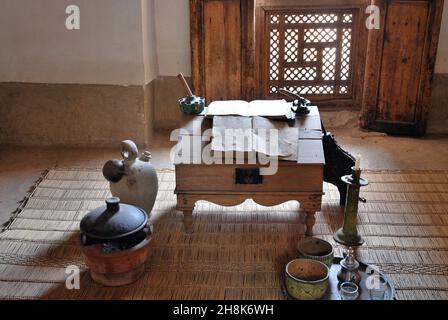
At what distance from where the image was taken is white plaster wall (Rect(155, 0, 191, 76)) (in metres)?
4.16

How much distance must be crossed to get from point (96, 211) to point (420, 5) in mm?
2941

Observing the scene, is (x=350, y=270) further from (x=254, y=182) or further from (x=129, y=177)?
(x=129, y=177)

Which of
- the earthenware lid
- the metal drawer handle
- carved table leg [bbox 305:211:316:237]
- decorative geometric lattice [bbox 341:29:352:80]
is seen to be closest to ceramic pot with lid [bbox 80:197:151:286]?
the earthenware lid

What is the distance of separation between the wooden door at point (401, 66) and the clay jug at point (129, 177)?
2279 mm

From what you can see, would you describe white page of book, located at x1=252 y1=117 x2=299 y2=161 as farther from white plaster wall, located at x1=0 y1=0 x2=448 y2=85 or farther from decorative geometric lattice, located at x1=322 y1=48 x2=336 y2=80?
decorative geometric lattice, located at x1=322 y1=48 x2=336 y2=80

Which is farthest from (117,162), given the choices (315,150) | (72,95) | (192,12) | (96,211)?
(192,12)

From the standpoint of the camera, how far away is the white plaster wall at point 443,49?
4.04 m

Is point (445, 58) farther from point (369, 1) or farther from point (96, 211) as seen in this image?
point (96, 211)

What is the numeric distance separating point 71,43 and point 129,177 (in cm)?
167

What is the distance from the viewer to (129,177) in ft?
8.78

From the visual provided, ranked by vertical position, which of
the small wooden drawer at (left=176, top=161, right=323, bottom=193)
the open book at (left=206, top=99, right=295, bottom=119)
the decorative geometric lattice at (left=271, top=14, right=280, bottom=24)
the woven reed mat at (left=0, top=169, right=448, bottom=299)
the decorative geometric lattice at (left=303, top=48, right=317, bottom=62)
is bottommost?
the woven reed mat at (left=0, top=169, right=448, bottom=299)

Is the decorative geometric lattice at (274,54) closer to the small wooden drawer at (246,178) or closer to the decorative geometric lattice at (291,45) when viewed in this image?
the decorative geometric lattice at (291,45)

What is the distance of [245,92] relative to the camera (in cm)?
430

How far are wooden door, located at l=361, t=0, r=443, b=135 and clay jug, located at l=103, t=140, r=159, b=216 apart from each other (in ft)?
7.48
